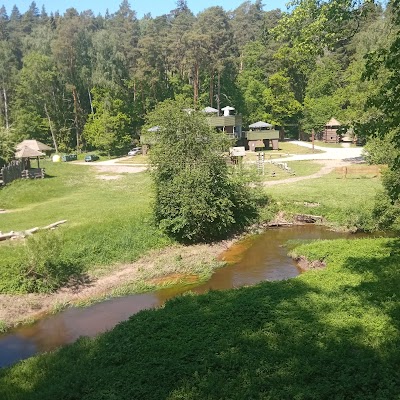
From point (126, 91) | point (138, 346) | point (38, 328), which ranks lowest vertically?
point (38, 328)

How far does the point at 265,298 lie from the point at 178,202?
1092cm

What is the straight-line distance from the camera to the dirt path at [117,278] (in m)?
17.3

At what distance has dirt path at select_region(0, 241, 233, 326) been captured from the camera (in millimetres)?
17312

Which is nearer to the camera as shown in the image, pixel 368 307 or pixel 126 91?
pixel 368 307

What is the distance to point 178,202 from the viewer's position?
2409 cm

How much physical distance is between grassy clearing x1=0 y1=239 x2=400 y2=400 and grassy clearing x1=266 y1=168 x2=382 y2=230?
11.8m

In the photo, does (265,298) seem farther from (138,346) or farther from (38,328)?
(38,328)

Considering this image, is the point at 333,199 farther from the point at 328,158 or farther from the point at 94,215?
the point at 328,158

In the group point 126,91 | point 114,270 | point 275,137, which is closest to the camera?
point 114,270

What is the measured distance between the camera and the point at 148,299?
18.5 metres

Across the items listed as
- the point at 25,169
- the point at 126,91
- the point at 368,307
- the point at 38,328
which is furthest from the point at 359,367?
the point at 126,91

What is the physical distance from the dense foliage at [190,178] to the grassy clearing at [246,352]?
29.9 ft

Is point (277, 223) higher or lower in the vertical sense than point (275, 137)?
lower

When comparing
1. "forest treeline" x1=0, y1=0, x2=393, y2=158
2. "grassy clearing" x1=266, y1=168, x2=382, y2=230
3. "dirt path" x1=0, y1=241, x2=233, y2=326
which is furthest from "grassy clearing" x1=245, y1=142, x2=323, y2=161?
"dirt path" x1=0, y1=241, x2=233, y2=326
